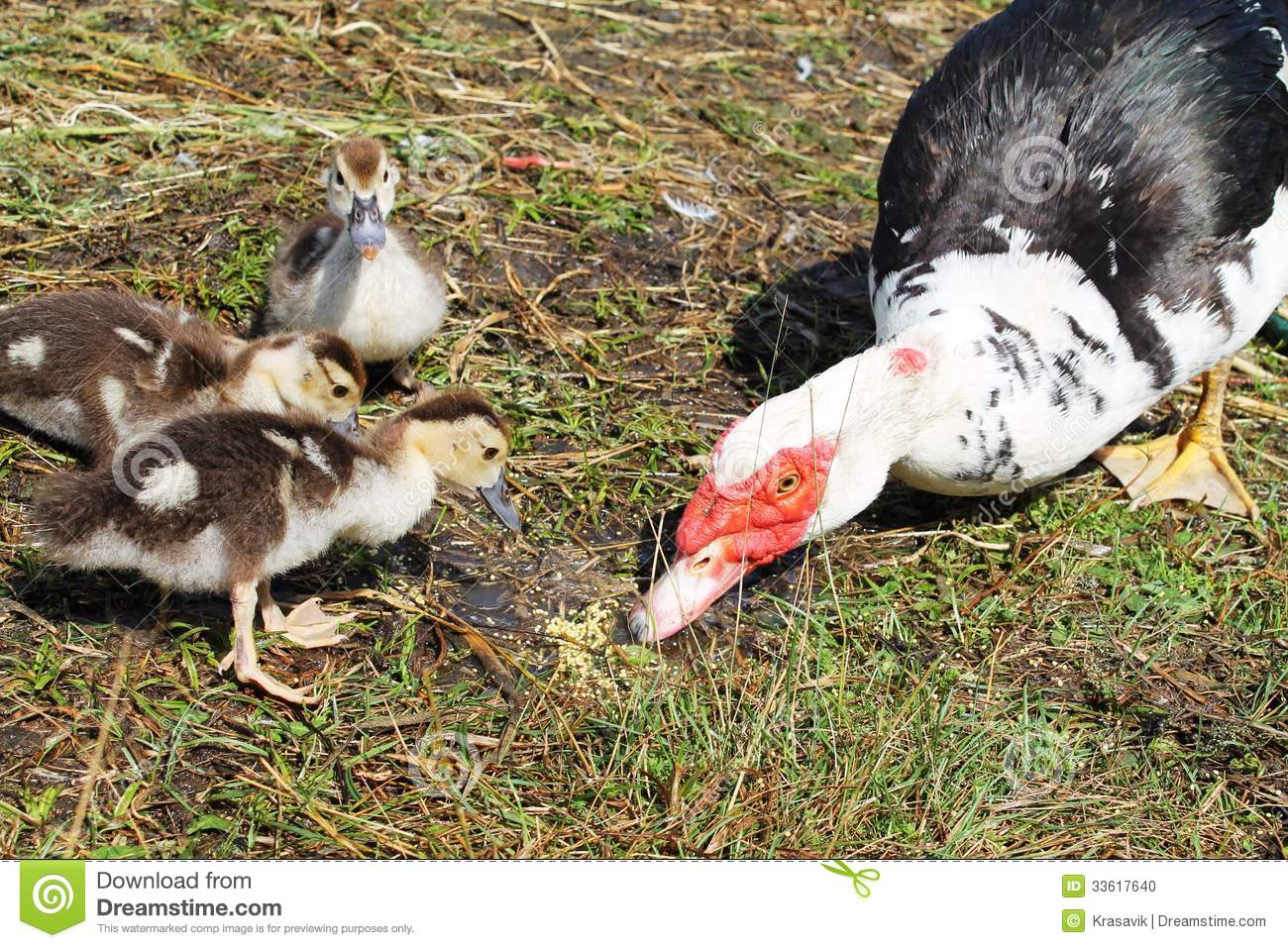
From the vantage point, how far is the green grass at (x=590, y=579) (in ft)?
10.5

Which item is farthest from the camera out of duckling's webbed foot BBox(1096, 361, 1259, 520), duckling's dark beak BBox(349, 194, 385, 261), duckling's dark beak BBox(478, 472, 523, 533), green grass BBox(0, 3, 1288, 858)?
duckling's webbed foot BBox(1096, 361, 1259, 520)

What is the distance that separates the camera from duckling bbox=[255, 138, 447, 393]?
4242 mm

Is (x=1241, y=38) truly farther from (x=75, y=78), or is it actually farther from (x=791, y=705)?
(x=75, y=78)

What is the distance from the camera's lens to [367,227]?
166 inches

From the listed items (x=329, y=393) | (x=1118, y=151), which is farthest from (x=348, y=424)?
(x=1118, y=151)

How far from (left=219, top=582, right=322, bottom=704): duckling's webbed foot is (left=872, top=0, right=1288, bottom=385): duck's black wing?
2.38 meters

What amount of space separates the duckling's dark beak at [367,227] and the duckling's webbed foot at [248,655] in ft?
4.30

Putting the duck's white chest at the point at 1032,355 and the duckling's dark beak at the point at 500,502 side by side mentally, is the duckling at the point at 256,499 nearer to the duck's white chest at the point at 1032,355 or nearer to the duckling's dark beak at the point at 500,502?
the duckling's dark beak at the point at 500,502

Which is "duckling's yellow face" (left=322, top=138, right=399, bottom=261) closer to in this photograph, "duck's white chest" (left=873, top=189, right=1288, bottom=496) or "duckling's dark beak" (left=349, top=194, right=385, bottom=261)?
"duckling's dark beak" (left=349, top=194, right=385, bottom=261)

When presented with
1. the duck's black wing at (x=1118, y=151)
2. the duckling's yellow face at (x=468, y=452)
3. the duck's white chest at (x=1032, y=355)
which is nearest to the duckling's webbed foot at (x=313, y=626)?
the duckling's yellow face at (x=468, y=452)

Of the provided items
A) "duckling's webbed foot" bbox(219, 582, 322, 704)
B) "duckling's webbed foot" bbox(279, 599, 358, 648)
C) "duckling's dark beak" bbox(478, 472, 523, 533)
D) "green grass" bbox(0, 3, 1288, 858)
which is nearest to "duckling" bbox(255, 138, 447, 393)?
"green grass" bbox(0, 3, 1288, 858)

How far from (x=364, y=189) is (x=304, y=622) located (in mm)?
1512

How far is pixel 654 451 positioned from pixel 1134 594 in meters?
1.72

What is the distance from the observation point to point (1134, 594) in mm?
4258
